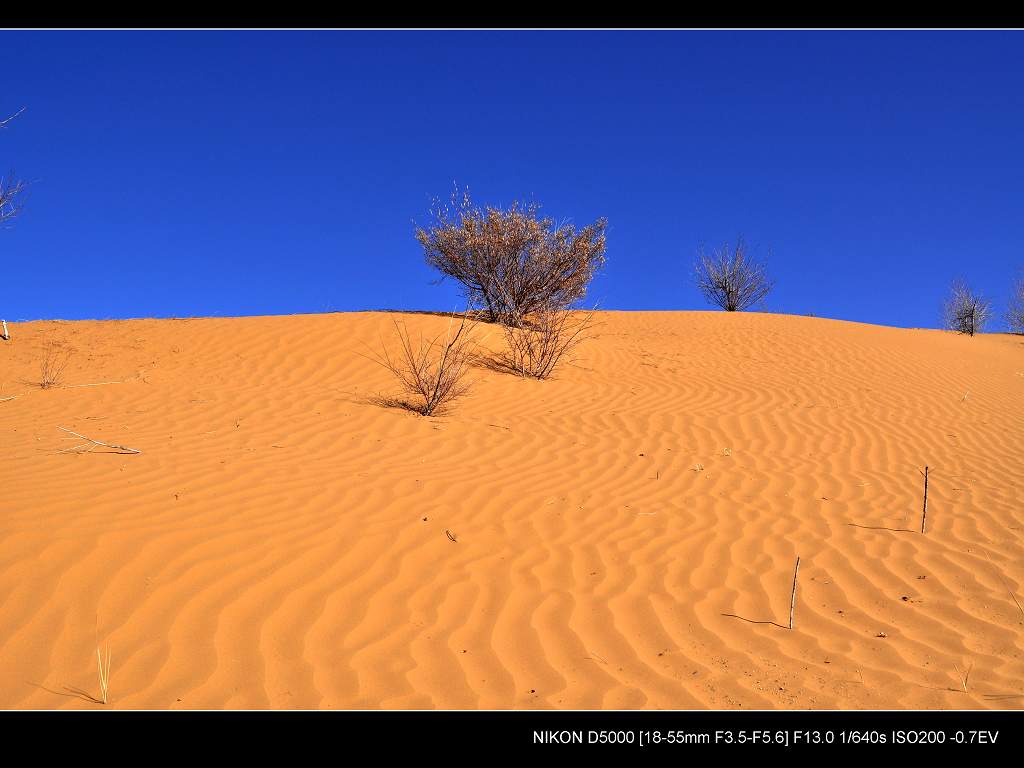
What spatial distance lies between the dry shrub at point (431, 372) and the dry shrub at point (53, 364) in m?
4.34

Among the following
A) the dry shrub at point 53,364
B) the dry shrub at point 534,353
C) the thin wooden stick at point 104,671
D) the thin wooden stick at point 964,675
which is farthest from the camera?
the dry shrub at point 534,353

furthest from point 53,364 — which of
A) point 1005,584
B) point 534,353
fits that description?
point 1005,584

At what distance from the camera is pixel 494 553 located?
4.16 m

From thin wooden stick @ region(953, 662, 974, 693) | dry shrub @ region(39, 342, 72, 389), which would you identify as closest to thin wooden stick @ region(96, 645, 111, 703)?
thin wooden stick @ region(953, 662, 974, 693)

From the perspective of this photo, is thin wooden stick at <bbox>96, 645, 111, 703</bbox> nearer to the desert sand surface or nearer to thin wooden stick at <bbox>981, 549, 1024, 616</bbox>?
Result: the desert sand surface

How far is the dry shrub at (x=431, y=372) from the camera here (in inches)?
310

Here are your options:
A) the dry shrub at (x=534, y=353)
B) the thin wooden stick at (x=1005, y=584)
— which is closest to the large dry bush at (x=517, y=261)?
the dry shrub at (x=534, y=353)

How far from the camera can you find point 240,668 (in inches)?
112

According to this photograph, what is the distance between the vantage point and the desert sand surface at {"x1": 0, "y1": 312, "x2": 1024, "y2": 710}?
283 cm

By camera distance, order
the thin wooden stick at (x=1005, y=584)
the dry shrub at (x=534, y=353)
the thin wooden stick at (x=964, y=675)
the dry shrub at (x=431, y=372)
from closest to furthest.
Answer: the thin wooden stick at (x=964, y=675), the thin wooden stick at (x=1005, y=584), the dry shrub at (x=431, y=372), the dry shrub at (x=534, y=353)

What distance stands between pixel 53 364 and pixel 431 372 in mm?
5930

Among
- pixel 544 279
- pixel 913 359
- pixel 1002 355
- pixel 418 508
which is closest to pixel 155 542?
pixel 418 508

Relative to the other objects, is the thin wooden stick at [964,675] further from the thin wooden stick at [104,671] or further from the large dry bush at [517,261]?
the large dry bush at [517,261]
